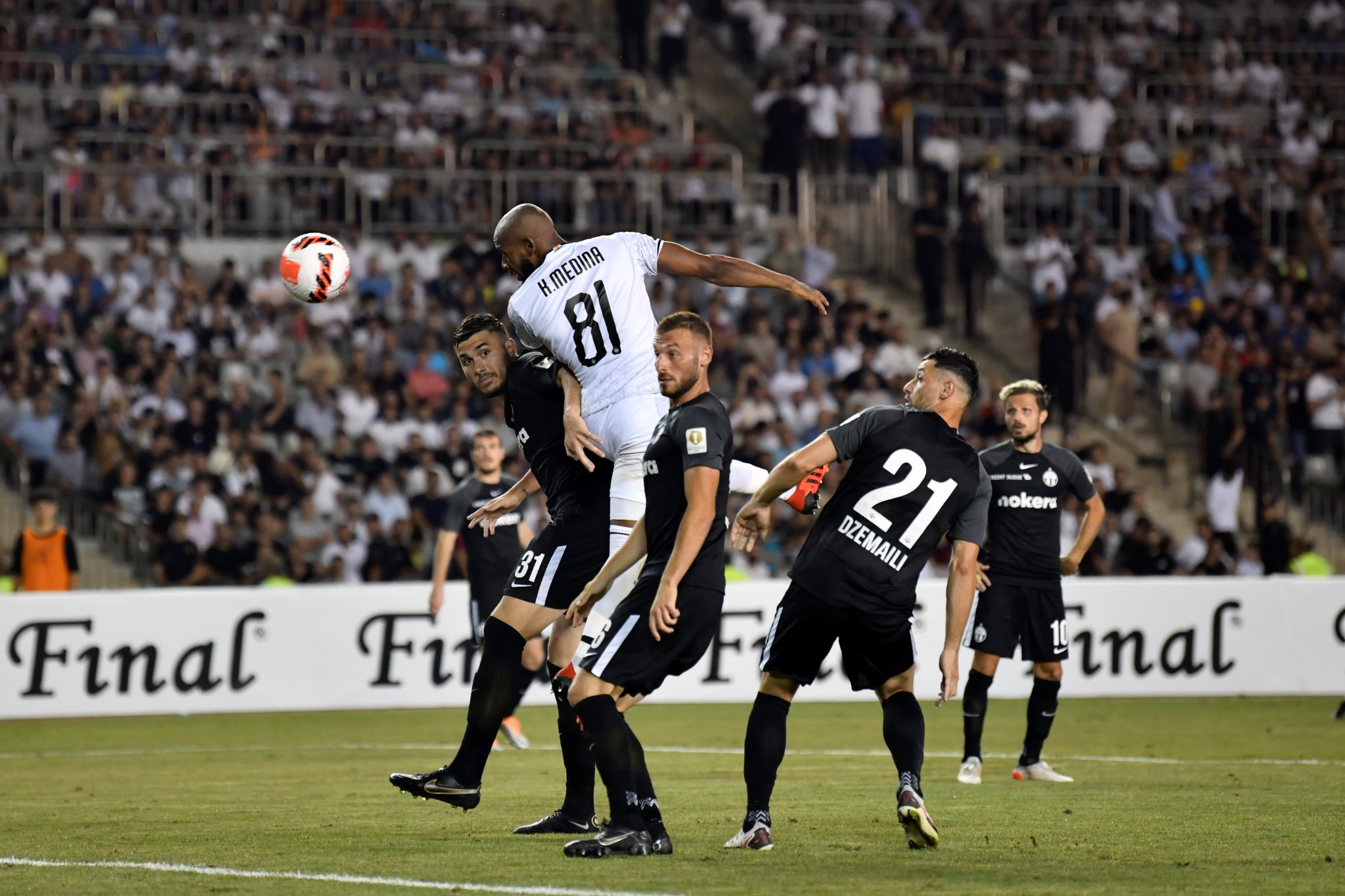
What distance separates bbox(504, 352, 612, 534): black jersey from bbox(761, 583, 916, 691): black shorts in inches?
37.9

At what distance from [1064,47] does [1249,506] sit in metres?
10.7

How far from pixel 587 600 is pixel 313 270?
282 cm

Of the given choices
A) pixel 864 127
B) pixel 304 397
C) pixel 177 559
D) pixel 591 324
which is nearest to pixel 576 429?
pixel 591 324

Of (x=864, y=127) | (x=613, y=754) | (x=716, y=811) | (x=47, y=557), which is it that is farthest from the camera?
(x=864, y=127)

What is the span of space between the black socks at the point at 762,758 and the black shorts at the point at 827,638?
0.21 m

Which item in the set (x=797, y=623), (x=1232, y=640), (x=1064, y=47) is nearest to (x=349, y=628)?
(x=1232, y=640)

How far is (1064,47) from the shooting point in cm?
3088

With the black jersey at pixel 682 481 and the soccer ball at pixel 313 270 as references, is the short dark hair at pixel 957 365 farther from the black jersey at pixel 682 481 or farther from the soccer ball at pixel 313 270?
the soccer ball at pixel 313 270

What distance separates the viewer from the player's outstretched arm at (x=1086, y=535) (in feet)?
38.4

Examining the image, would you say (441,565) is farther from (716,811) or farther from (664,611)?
(664,611)

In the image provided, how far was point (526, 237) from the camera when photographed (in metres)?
8.38

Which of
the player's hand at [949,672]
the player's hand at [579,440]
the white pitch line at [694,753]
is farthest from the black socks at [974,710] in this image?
the player's hand at [579,440]

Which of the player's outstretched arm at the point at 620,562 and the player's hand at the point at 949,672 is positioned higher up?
the player's outstretched arm at the point at 620,562

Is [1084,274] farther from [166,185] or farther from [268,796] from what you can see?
[268,796]
